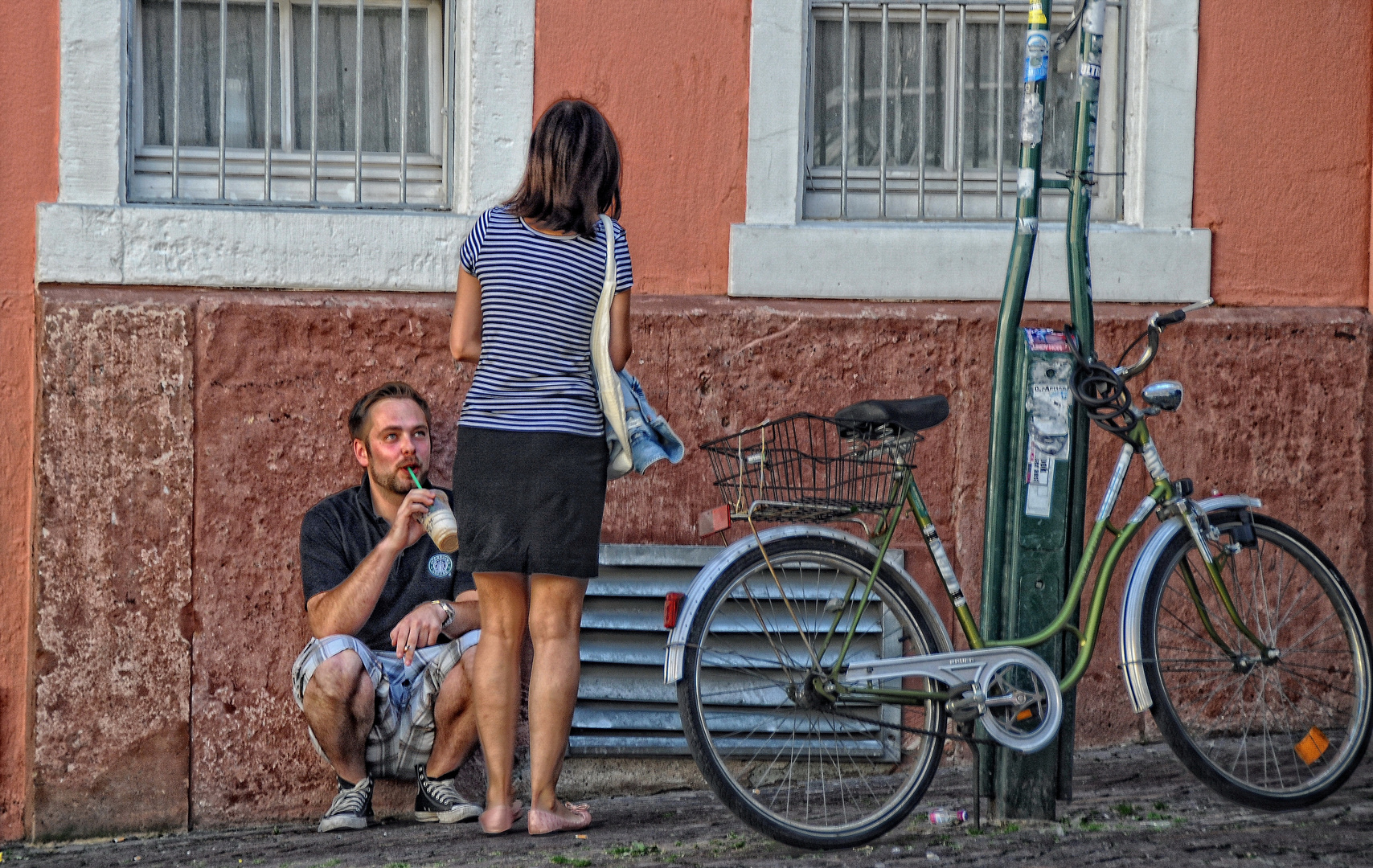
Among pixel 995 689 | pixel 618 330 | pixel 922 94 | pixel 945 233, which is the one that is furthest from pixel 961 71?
pixel 995 689

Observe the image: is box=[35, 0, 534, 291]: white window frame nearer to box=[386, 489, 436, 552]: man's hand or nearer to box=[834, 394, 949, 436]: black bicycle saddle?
box=[386, 489, 436, 552]: man's hand

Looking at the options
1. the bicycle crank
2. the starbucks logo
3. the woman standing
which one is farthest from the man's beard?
the bicycle crank

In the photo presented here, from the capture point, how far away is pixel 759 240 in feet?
16.1

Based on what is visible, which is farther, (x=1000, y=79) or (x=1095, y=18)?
(x=1000, y=79)

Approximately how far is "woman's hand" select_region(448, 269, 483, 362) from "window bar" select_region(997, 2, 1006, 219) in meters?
1.92

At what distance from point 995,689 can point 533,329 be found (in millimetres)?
1572

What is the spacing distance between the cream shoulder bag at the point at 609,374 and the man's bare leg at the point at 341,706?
1.05m

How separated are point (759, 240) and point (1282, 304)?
1.89m

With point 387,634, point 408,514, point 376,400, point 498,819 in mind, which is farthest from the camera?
point 376,400

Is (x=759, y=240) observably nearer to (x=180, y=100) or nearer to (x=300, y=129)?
(x=300, y=129)

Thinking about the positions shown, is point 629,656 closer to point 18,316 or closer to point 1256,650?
point 1256,650

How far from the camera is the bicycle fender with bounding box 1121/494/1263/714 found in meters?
3.69

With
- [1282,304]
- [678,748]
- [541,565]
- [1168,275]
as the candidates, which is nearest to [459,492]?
[541,565]

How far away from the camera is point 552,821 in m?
4.00
